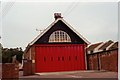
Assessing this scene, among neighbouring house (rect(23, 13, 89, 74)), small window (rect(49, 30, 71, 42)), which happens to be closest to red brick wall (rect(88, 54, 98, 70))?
neighbouring house (rect(23, 13, 89, 74))

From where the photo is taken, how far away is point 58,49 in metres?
31.6

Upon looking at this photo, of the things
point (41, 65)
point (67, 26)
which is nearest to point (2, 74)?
point (41, 65)

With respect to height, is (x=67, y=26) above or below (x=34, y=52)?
above

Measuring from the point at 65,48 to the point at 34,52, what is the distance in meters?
3.38

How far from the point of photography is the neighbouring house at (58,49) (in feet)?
102

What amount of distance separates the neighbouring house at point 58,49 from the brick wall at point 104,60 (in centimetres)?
113

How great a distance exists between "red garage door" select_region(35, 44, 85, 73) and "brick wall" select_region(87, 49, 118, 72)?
130 centimetres

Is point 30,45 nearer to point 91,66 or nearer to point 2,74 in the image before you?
point 91,66

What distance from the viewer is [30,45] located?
31188mm

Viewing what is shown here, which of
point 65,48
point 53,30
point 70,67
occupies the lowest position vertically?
point 70,67

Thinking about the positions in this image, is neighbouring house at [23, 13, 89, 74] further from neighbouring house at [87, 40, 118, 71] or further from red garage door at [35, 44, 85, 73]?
neighbouring house at [87, 40, 118, 71]

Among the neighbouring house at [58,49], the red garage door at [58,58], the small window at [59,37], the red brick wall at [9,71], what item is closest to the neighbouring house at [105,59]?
the neighbouring house at [58,49]

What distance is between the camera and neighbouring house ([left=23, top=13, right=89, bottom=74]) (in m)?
31.2

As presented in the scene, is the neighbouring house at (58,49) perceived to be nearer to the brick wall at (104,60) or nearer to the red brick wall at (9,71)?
the brick wall at (104,60)
